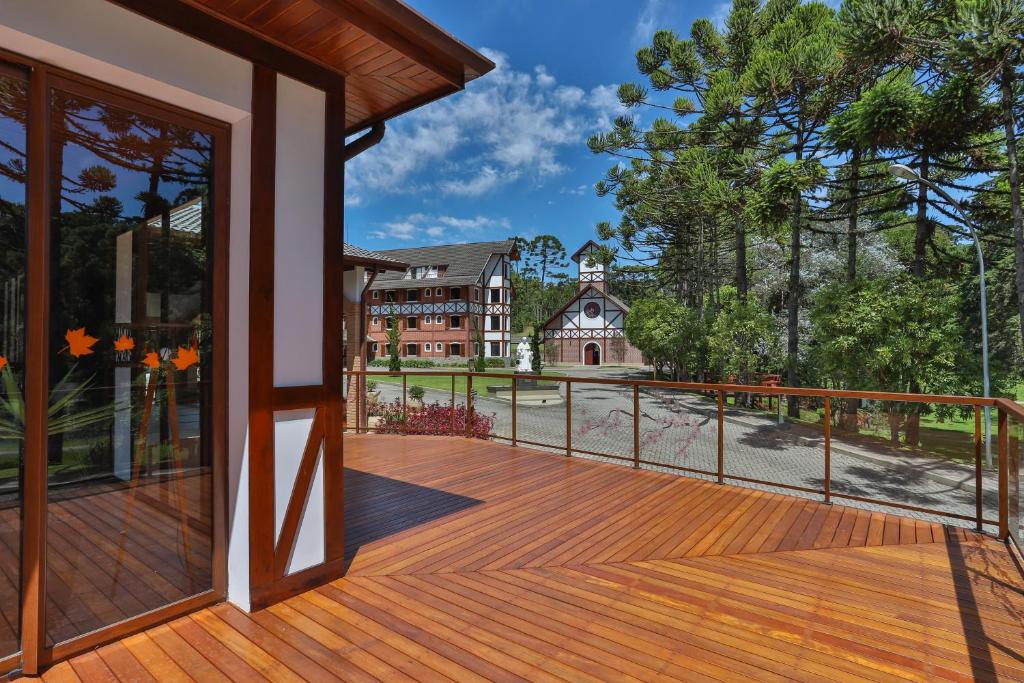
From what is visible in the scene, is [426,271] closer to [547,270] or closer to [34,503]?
[547,270]

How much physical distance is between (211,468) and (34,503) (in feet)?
1.91

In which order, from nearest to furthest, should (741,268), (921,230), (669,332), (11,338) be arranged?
(11,338) → (921,230) → (741,268) → (669,332)

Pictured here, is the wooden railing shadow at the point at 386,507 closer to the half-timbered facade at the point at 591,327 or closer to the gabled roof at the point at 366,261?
the gabled roof at the point at 366,261

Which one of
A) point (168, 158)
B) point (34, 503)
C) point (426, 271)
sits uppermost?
point (426, 271)

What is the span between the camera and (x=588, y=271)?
120 ft

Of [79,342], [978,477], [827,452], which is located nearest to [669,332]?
[827,452]

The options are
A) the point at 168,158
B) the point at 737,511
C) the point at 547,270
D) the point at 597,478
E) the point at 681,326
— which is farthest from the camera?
the point at 547,270

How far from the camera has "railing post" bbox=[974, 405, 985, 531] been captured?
3312mm

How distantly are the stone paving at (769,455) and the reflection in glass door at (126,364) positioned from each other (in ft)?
13.2

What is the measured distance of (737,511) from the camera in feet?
12.0

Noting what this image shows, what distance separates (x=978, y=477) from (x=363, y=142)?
178 inches

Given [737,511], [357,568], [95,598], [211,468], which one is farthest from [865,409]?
[95,598]

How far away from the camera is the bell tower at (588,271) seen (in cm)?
3594

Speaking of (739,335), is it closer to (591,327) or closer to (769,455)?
(769,455)
